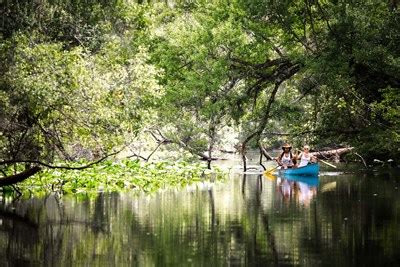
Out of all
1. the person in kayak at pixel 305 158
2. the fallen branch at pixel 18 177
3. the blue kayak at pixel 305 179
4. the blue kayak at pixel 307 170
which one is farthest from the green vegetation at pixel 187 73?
the blue kayak at pixel 305 179

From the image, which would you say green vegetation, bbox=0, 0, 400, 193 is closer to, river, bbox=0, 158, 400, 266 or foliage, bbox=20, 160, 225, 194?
foliage, bbox=20, 160, 225, 194

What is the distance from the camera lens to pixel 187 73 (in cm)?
3322

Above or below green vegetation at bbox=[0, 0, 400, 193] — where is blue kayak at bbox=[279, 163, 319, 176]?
Answer: below

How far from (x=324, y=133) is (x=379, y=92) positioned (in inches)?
172

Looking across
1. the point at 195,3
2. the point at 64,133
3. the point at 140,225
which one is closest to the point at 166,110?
the point at 195,3

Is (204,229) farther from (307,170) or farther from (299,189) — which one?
(307,170)

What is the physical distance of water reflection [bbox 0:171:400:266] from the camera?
9242 mm

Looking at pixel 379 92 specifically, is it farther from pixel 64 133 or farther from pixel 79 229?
pixel 79 229

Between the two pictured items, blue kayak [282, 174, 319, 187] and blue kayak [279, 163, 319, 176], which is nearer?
blue kayak [282, 174, 319, 187]

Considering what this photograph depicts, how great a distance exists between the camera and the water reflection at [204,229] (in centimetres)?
924

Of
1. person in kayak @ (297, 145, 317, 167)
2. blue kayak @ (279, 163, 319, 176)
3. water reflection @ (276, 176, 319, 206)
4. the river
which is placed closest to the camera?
the river

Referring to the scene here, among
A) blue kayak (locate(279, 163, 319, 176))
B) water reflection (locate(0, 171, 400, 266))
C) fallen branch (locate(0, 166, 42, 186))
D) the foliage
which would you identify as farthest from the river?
blue kayak (locate(279, 163, 319, 176))

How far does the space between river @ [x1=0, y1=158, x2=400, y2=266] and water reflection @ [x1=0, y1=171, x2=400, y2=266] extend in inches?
0.6

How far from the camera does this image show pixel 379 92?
1087 inches
